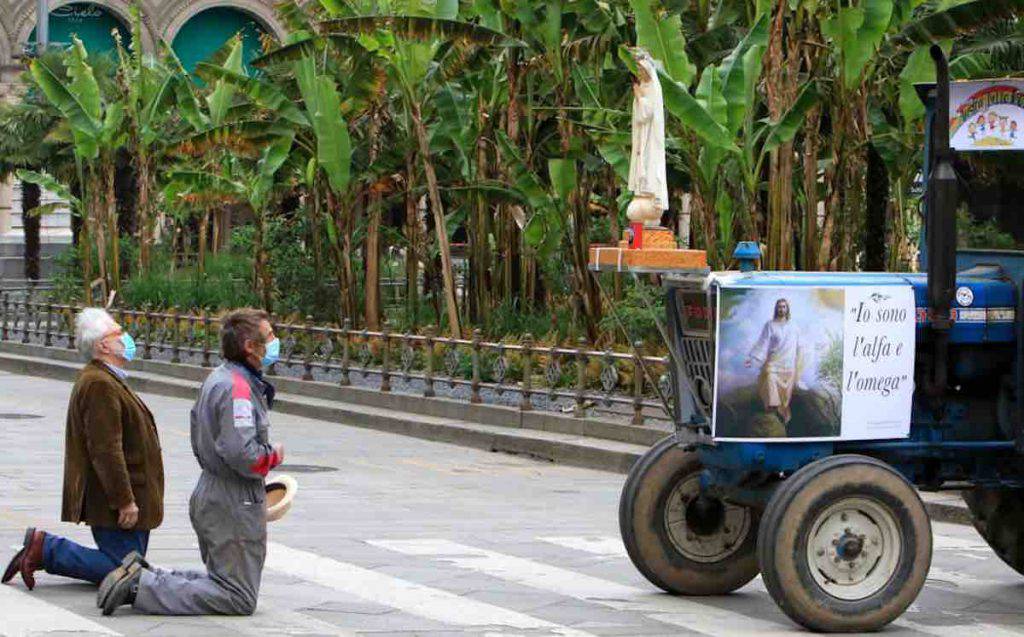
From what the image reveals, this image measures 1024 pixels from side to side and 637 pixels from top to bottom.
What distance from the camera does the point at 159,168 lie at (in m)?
40.0

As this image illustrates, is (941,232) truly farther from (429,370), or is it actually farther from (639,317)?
(429,370)

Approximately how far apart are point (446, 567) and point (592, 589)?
1.11 metres

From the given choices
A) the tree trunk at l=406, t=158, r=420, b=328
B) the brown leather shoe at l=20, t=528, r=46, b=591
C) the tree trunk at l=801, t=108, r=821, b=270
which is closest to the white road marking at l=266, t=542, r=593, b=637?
the brown leather shoe at l=20, t=528, r=46, b=591

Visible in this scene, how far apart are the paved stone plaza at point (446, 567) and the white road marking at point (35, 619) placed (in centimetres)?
1

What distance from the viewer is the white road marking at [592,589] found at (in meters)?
10.5

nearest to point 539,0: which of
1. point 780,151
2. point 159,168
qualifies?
point 780,151

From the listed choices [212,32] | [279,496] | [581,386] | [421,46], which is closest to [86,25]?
[212,32]

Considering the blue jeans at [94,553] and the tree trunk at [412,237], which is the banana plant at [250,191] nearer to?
the tree trunk at [412,237]

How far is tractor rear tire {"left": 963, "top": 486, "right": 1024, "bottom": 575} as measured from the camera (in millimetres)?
11773

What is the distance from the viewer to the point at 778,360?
33.8 feet

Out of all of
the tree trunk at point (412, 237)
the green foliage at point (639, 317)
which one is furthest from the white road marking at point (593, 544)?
the tree trunk at point (412, 237)

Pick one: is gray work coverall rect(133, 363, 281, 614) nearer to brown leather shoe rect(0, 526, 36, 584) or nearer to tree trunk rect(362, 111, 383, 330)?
brown leather shoe rect(0, 526, 36, 584)

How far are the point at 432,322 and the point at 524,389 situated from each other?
8238mm

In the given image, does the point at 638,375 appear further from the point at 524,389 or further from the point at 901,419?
the point at 901,419
